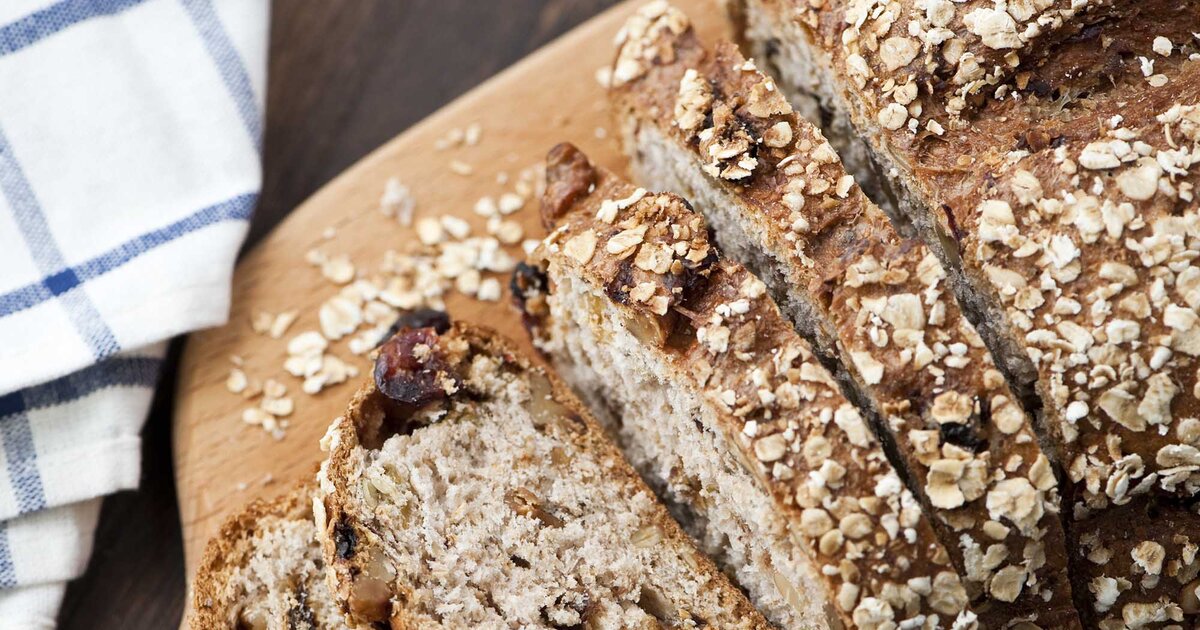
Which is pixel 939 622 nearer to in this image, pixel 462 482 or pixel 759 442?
pixel 759 442

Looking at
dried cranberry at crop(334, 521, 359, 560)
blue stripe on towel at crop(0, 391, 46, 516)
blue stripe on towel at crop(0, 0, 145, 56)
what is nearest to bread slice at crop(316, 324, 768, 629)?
dried cranberry at crop(334, 521, 359, 560)

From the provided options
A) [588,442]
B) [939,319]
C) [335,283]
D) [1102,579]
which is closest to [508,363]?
[588,442]

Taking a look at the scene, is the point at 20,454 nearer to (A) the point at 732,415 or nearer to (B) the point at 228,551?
(B) the point at 228,551

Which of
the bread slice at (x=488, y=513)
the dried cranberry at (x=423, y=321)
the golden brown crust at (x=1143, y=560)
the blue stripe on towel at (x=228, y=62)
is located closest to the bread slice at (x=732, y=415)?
the bread slice at (x=488, y=513)

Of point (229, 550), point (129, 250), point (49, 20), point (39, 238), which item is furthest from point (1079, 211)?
point (49, 20)

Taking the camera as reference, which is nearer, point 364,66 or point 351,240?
point 351,240

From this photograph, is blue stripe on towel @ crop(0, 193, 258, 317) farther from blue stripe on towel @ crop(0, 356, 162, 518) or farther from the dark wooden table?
the dark wooden table
